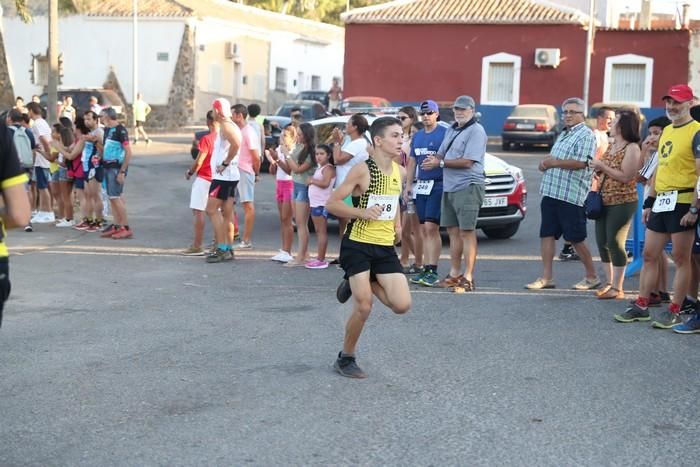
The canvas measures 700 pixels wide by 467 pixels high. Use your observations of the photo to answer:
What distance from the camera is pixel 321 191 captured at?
11789 mm

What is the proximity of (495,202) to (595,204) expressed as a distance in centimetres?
423

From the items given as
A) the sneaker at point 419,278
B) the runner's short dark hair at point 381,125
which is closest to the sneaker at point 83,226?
the sneaker at point 419,278

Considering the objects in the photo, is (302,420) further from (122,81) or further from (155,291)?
(122,81)

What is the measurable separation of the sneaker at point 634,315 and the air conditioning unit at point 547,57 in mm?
33830

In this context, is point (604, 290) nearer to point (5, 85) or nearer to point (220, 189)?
point (220, 189)

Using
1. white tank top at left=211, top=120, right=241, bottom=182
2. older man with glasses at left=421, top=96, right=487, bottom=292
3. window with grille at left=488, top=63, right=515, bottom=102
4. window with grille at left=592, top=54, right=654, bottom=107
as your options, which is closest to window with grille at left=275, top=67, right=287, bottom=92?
window with grille at left=488, top=63, right=515, bottom=102

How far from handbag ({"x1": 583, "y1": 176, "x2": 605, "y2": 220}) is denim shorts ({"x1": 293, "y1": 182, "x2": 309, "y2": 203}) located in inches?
146

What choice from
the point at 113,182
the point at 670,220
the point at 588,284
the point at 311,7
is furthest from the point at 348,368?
the point at 311,7

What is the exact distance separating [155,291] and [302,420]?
4796mm

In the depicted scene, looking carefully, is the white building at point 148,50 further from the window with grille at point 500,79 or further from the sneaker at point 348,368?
the sneaker at point 348,368

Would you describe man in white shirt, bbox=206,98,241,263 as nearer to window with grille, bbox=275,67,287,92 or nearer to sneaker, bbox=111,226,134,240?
sneaker, bbox=111,226,134,240

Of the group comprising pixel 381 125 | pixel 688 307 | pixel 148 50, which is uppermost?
pixel 148 50

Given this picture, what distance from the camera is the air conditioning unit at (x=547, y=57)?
4106 cm

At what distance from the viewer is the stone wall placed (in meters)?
47.1
